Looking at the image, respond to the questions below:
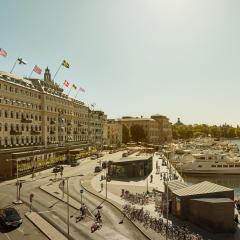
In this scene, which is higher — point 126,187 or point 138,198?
point 126,187

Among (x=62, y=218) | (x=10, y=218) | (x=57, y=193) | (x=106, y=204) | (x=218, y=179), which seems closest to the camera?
(x=10, y=218)

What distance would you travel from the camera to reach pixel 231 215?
43688 millimetres

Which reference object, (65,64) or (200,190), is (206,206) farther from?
(65,64)

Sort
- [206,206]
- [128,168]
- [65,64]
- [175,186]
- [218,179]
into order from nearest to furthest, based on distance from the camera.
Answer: [206,206] < [175,186] < [128,168] < [65,64] < [218,179]

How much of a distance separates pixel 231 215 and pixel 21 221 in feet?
83.3

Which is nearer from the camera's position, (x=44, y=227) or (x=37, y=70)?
(x=44, y=227)

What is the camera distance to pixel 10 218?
147 feet

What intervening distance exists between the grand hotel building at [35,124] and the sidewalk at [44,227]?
28725mm

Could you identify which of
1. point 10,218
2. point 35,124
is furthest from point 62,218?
point 35,124

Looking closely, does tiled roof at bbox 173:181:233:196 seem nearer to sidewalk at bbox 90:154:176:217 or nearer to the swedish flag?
sidewalk at bbox 90:154:176:217

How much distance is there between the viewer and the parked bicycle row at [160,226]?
39.7 meters

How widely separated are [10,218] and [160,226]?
17991 millimetres

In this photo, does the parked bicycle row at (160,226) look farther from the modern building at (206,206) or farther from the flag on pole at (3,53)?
the flag on pole at (3,53)

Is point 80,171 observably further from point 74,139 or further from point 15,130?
point 74,139
